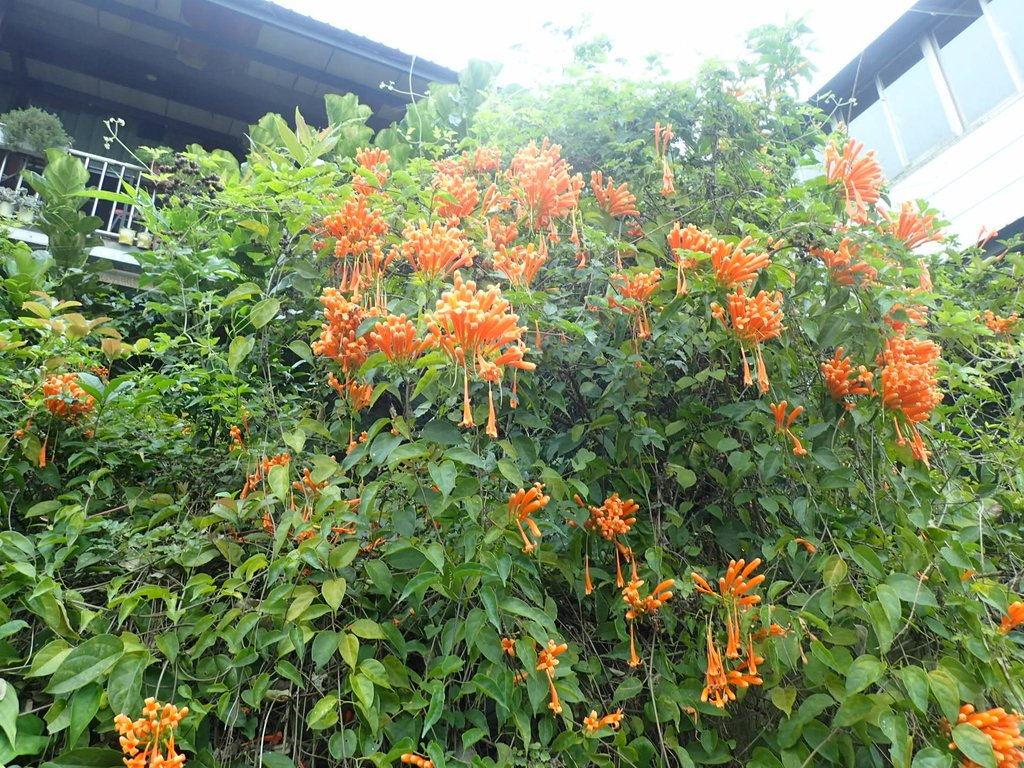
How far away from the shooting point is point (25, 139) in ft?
15.9

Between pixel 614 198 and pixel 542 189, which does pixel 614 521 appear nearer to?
pixel 542 189

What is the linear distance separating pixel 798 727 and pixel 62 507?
181 centimetres

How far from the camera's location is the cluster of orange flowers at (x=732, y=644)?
141 cm

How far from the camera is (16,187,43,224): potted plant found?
13.4 feet

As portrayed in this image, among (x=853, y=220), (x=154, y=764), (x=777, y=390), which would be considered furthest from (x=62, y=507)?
(x=853, y=220)

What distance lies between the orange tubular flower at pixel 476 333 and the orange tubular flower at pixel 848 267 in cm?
98

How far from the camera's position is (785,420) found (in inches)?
64.6

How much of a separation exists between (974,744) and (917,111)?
22.3ft

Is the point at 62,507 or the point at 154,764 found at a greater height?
the point at 62,507

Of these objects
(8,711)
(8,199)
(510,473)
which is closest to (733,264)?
(510,473)

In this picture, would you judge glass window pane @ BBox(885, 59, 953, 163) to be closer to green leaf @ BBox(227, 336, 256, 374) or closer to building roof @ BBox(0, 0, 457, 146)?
building roof @ BBox(0, 0, 457, 146)

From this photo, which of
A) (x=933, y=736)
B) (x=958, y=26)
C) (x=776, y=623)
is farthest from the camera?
(x=958, y=26)

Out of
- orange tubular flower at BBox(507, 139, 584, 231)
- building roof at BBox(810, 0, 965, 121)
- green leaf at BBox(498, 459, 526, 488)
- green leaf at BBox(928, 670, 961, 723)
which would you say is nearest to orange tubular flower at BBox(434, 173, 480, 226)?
orange tubular flower at BBox(507, 139, 584, 231)

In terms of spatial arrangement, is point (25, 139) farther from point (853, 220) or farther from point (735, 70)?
point (853, 220)
